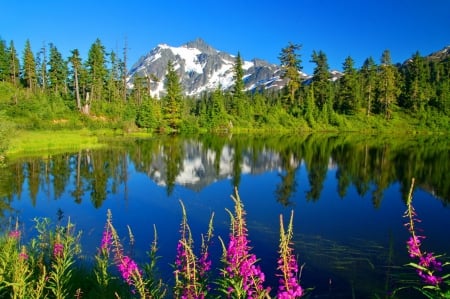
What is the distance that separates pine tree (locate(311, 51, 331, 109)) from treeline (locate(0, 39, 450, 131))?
0.26 metres

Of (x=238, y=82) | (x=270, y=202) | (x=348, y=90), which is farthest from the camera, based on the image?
(x=238, y=82)

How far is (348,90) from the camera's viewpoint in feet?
295

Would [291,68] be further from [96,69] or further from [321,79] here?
[96,69]

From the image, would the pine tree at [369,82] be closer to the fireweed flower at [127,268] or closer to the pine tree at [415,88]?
the pine tree at [415,88]

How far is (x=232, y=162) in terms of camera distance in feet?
113

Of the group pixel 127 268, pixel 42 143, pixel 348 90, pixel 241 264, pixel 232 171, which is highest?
pixel 348 90

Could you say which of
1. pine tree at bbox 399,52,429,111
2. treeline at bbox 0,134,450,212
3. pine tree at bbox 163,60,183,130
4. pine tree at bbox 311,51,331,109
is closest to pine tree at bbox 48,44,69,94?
pine tree at bbox 163,60,183,130

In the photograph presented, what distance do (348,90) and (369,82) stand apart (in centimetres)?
530

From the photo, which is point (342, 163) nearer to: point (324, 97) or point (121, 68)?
point (324, 97)

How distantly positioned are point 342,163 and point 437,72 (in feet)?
302

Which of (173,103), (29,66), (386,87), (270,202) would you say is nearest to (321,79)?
(386,87)

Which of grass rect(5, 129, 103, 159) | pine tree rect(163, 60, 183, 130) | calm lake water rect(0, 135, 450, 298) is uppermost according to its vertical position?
pine tree rect(163, 60, 183, 130)

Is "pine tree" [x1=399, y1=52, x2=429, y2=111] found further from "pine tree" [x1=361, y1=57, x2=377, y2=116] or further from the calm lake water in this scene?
the calm lake water

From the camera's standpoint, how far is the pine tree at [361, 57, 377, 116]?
87250 millimetres
